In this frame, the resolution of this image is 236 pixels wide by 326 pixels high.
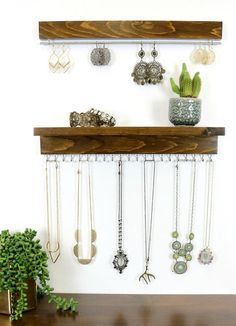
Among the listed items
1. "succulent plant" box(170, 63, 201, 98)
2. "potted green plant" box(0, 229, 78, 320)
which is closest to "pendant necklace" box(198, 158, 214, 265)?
"succulent plant" box(170, 63, 201, 98)

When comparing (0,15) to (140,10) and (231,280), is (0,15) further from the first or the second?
(231,280)

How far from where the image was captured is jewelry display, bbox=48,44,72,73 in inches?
55.0

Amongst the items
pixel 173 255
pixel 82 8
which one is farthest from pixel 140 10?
pixel 173 255

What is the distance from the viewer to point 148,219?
144 centimetres

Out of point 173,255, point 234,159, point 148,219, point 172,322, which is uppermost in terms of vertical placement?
point 234,159

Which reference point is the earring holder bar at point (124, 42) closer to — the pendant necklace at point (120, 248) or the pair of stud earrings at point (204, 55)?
the pair of stud earrings at point (204, 55)

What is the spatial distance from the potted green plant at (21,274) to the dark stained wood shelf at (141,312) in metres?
0.03

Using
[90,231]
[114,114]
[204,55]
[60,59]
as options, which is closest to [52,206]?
[90,231]

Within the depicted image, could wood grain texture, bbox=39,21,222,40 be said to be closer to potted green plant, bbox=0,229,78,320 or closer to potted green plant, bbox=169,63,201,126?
potted green plant, bbox=169,63,201,126

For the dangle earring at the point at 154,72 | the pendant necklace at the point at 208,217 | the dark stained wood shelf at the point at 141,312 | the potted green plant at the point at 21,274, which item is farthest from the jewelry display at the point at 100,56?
the dark stained wood shelf at the point at 141,312

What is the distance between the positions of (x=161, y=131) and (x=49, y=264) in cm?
68

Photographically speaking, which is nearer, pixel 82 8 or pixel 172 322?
pixel 172 322

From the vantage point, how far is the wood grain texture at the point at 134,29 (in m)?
1.32

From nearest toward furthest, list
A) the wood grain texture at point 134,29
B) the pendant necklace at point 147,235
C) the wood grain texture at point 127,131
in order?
1. the wood grain texture at point 127,131
2. the wood grain texture at point 134,29
3. the pendant necklace at point 147,235
